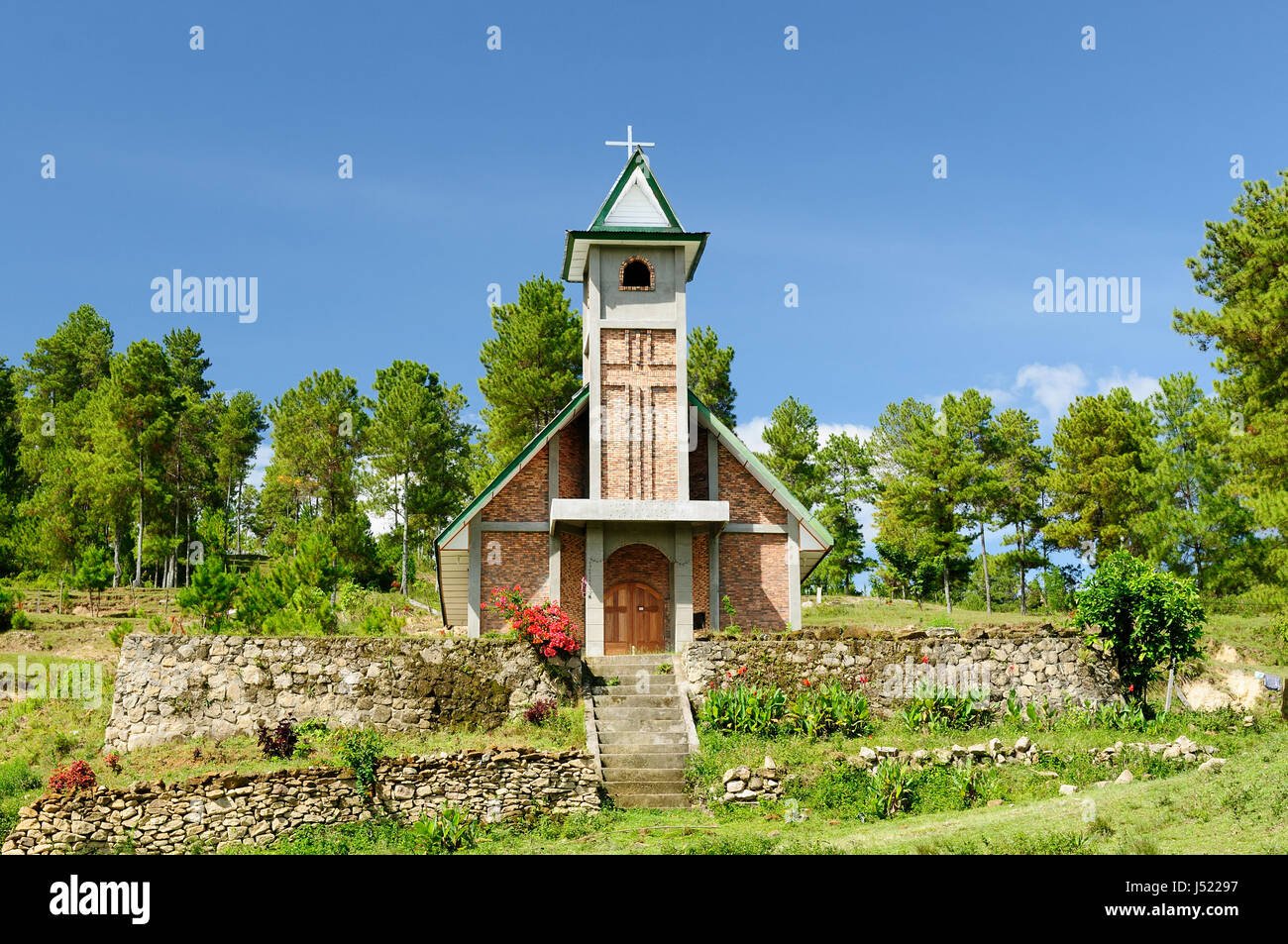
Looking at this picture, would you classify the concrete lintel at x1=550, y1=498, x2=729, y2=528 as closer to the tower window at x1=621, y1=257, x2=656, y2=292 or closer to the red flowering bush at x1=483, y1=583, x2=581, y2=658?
the red flowering bush at x1=483, y1=583, x2=581, y2=658

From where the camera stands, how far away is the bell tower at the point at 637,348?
25328 mm

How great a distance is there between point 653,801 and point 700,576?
882cm

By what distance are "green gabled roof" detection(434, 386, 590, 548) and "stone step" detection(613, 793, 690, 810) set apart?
359 inches

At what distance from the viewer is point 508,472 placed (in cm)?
2539

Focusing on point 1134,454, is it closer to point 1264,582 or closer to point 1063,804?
point 1264,582

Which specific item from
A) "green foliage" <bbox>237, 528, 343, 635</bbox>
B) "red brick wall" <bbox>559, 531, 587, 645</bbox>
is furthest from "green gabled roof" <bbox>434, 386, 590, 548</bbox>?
"green foliage" <bbox>237, 528, 343, 635</bbox>

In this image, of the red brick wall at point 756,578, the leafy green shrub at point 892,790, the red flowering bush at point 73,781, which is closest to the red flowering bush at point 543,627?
the red brick wall at point 756,578

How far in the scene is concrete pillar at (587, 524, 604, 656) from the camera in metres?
24.5

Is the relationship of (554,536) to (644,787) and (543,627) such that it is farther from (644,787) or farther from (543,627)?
(644,787)

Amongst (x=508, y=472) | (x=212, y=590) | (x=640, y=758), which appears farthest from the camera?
(x=212, y=590)

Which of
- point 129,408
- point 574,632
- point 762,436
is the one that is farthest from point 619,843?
point 129,408

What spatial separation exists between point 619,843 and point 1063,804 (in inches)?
242

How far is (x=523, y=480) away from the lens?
2569cm

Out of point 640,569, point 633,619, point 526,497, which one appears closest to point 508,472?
point 526,497
